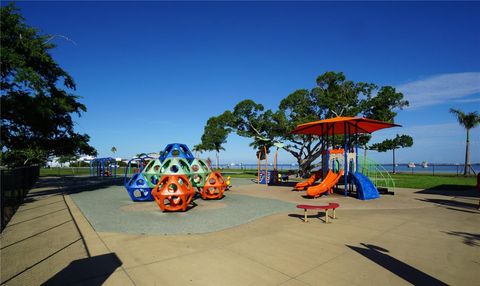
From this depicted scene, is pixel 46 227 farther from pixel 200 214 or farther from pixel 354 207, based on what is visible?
pixel 354 207

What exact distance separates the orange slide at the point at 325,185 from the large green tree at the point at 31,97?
1521cm

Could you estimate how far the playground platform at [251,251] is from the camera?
476 cm

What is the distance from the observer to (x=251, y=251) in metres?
6.09

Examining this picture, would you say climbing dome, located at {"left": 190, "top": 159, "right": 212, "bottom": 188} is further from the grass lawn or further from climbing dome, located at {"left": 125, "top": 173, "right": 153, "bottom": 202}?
the grass lawn

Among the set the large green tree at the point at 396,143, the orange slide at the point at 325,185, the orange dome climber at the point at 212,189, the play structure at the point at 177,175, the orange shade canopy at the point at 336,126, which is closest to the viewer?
the play structure at the point at 177,175

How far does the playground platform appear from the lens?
4.76 metres

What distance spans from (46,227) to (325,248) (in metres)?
7.99

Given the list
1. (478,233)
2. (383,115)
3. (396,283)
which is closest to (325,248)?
(396,283)

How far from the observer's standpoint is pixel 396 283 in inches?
176

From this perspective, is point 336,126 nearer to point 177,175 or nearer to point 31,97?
point 177,175

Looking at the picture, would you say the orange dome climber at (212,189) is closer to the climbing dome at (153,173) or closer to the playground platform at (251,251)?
the climbing dome at (153,173)

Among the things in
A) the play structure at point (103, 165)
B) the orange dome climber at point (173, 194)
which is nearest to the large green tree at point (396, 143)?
the orange dome climber at point (173, 194)

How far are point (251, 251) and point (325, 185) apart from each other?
10571 mm

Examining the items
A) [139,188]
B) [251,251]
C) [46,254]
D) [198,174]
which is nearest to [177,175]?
[198,174]
